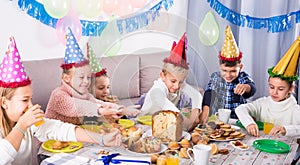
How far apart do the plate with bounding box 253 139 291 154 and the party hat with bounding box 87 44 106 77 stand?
2.26 ft

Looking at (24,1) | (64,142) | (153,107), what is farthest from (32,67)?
(153,107)

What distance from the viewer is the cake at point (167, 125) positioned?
1.48 meters

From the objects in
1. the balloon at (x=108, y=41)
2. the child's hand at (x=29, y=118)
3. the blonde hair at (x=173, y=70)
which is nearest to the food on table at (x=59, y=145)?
the child's hand at (x=29, y=118)

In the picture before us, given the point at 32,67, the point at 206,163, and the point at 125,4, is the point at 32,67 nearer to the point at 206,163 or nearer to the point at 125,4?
the point at 125,4

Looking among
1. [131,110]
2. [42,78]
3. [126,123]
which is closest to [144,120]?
[126,123]

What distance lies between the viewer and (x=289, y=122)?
2.05 m

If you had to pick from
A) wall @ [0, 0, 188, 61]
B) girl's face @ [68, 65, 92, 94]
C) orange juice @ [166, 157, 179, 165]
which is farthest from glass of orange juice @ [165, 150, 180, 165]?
wall @ [0, 0, 188, 61]

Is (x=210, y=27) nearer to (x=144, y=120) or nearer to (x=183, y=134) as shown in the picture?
(x=144, y=120)

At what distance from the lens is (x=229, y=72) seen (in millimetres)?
2418

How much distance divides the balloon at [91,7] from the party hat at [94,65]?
116cm

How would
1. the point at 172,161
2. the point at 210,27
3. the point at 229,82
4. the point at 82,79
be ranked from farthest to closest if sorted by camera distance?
the point at 210,27, the point at 229,82, the point at 82,79, the point at 172,161

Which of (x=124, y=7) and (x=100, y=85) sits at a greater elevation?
(x=124, y=7)

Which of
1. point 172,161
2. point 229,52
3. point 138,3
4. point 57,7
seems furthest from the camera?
point 138,3

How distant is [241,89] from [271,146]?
2.66ft
